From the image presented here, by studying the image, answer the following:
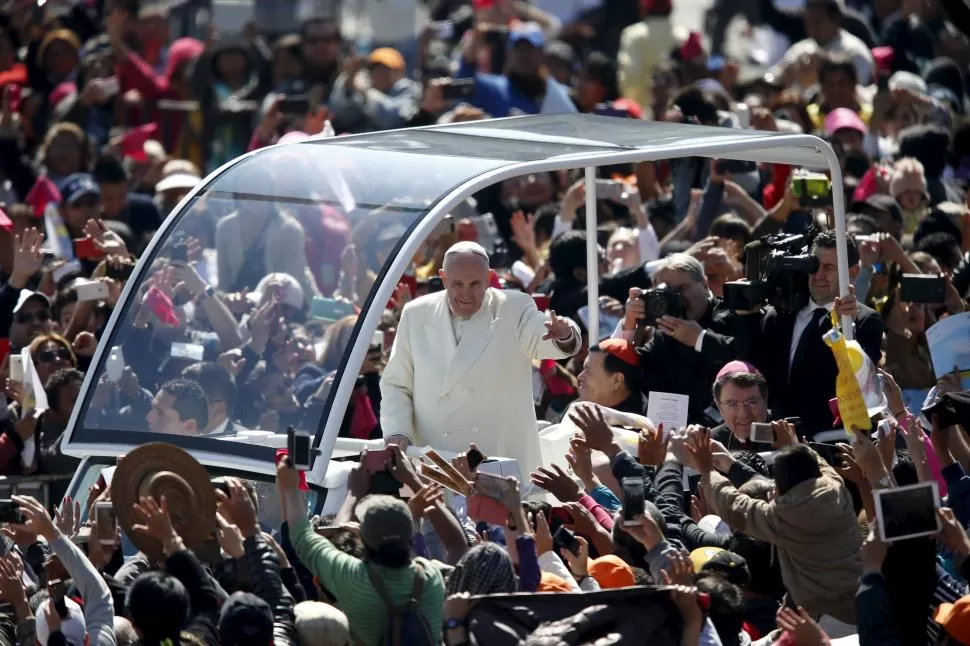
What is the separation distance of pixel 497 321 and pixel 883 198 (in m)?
3.73

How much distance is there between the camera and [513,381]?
9086 millimetres

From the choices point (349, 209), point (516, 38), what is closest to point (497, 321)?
point (349, 209)

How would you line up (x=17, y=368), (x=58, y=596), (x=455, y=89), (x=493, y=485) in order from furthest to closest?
(x=455, y=89) → (x=17, y=368) → (x=493, y=485) → (x=58, y=596)

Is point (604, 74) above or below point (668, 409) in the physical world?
above

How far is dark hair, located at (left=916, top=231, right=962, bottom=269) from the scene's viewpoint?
11.4 metres

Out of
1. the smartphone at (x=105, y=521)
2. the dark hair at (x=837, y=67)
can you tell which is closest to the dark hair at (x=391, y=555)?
the smartphone at (x=105, y=521)

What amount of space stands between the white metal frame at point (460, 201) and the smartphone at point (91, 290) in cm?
161

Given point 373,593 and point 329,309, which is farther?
point 329,309

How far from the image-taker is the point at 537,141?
31.3 ft

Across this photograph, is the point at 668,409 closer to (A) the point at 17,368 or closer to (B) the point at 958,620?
(B) the point at 958,620

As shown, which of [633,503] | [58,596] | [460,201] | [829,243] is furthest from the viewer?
[829,243]

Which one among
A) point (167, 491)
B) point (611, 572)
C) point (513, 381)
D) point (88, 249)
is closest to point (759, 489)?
point (611, 572)

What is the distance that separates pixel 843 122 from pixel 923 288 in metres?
4.14

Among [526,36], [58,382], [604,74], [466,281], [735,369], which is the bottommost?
[58,382]
